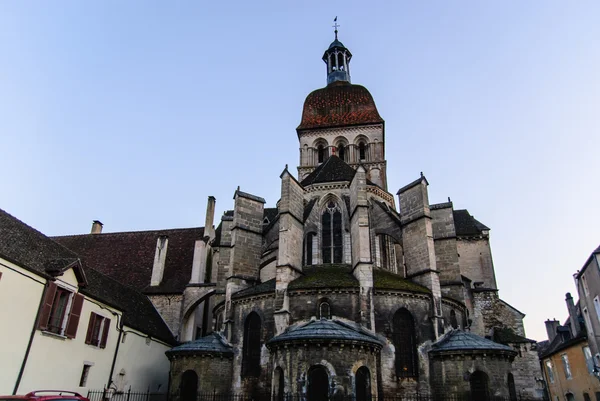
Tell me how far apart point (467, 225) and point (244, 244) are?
1523 centimetres

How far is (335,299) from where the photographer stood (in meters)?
18.0

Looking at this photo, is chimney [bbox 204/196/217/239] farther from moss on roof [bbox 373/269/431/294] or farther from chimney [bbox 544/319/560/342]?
chimney [bbox 544/319/560/342]

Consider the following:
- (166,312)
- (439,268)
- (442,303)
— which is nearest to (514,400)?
(442,303)

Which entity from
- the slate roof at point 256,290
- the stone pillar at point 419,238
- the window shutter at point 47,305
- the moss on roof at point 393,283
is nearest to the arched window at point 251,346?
the slate roof at point 256,290

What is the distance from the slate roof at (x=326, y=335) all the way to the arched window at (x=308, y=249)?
5462 mm

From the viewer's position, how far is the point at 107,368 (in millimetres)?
17141

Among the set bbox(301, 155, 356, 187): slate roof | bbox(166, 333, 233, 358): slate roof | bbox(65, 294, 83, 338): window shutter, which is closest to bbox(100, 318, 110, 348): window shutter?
bbox(65, 294, 83, 338): window shutter

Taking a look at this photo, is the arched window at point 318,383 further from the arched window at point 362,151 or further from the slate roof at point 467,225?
the arched window at point 362,151

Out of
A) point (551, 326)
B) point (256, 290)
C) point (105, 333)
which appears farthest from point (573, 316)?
point (105, 333)

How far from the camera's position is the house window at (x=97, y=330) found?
16047 millimetres

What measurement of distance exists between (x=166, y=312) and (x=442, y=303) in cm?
1491

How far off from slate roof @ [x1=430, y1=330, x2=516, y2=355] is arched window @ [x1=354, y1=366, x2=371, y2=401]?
3.43 metres

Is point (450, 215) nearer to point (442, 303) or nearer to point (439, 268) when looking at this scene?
point (439, 268)

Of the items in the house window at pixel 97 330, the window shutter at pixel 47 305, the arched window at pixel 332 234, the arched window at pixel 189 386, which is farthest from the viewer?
the arched window at pixel 332 234
